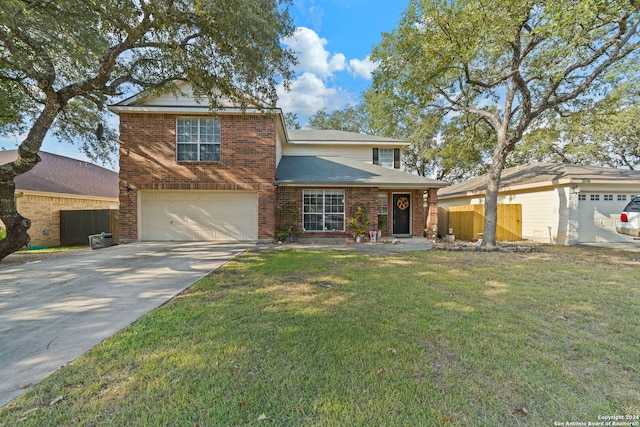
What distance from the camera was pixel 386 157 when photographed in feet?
50.9

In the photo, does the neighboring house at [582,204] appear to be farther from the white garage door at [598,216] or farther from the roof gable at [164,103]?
the roof gable at [164,103]

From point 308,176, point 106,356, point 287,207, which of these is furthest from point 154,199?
point 106,356

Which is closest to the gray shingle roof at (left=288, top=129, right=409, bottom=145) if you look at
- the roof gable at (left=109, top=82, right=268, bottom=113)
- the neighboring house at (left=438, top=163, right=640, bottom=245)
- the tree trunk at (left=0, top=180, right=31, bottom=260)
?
the roof gable at (left=109, top=82, right=268, bottom=113)

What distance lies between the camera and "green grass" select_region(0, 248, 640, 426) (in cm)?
204

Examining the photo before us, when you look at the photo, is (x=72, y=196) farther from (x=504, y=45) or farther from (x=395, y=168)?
(x=504, y=45)

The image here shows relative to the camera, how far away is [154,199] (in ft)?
37.8

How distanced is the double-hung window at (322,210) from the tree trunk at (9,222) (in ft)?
30.2

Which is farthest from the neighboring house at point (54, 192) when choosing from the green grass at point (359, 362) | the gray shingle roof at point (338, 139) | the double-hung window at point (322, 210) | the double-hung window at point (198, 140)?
the green grass at point (359, 362)

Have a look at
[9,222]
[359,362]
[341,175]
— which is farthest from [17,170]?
[341,175]

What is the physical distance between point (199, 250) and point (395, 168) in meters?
11.3

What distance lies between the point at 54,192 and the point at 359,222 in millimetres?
15485

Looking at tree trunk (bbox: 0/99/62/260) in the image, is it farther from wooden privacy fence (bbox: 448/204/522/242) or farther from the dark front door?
wooden privacy fence (bbox: 448/204/522/242)

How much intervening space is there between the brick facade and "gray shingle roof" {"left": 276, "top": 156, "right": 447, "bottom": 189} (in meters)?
1.24

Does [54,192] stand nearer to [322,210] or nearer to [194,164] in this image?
[194,164]
